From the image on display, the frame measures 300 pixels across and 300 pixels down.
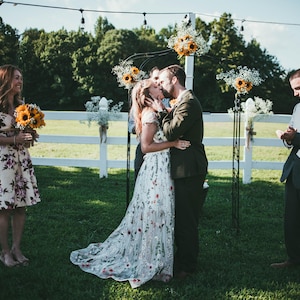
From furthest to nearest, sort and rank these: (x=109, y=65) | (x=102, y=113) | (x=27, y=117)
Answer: (x=109, y=65)
(x=102, y=113)
(x=27, y=117)

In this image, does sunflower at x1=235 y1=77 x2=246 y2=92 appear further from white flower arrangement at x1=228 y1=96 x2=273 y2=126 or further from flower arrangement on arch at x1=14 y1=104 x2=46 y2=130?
white flower arrangement at x1=228 y1=96 x2=273 y2=126

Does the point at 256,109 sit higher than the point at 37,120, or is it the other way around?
the point at 256,109

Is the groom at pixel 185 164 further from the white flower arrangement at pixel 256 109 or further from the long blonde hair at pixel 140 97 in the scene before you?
the white flower arrangement at pixel 256 109

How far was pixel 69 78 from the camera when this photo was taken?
143ft

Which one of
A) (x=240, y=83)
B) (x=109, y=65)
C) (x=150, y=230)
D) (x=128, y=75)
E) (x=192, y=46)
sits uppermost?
(x=109, y=65)

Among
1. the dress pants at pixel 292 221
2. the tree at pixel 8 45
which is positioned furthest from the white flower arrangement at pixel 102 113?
the tree at pixel 8 45

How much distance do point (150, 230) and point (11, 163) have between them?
154 cm

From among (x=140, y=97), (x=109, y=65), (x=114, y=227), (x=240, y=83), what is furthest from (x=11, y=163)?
(x=109, y=65)

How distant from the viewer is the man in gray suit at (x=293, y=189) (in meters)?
3.88

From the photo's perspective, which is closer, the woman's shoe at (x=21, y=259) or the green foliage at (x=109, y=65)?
→ the woman's shoe at (x=21, y=259)

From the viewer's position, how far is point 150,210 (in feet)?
12.3

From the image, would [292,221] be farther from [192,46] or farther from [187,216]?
[192,46]

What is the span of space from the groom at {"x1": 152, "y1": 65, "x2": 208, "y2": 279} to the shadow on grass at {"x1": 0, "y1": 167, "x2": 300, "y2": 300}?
11.7 inches

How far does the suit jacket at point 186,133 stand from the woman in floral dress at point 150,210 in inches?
3.6
